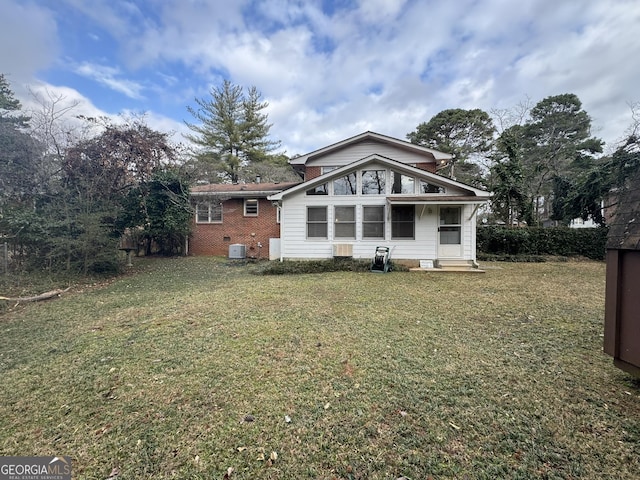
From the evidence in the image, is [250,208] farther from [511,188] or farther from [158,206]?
[511,188]

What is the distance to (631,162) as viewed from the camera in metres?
12.7

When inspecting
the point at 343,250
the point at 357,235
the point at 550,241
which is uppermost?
the point at 357,235

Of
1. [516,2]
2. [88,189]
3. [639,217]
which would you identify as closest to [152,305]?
[88,189]

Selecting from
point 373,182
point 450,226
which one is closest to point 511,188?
point 450,226

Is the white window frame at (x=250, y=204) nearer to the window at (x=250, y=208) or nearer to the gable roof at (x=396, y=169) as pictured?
the window at (x=250, y=208)

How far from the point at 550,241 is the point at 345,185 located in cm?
1172

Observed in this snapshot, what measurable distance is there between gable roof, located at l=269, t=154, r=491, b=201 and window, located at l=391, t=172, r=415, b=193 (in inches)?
8.2

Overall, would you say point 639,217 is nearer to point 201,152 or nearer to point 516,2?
point 516,2

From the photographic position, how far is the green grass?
1979 mm

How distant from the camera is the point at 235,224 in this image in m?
15.1

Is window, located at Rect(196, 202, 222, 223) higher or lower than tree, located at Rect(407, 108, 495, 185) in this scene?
lower

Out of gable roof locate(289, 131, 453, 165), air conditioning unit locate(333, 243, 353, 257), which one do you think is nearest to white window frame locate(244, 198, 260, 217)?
gable roof locate(289, 131, 453, 165)

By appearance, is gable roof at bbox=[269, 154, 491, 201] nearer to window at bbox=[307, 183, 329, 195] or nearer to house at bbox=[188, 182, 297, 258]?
window at bbox=[307, 183, 329, 195]

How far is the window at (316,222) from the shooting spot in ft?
36.1
